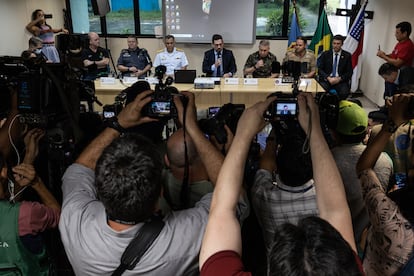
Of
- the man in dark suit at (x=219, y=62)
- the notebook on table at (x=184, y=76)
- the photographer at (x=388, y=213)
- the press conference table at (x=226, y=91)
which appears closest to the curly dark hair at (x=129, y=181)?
the photographer at (x=388, y=213)

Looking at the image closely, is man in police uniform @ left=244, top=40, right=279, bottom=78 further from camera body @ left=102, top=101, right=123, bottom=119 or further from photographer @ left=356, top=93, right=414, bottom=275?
photographer @ left=356, top=93, right=414, bottom=275

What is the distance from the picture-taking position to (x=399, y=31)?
4906 mm

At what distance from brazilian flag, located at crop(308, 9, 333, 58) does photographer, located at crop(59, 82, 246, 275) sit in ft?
18.8

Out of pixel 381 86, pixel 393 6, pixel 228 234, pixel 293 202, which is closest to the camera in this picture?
pixel 228 234

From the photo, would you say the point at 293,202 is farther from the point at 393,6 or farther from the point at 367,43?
the point at 367,43

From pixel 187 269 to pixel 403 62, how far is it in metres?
4.79

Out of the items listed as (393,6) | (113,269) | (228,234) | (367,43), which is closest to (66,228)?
(113,269)

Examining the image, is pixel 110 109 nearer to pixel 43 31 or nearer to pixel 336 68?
pixel 336 68

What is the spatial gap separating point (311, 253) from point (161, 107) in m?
0.99

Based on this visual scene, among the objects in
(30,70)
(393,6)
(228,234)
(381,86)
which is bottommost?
(381,86)

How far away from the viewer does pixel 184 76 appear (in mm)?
4898

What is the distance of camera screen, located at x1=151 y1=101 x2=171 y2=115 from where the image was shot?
1489 millimetres

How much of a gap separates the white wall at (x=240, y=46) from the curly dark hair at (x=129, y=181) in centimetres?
520

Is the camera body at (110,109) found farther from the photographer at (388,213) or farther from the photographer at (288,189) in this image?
the photographer at (388,213)
